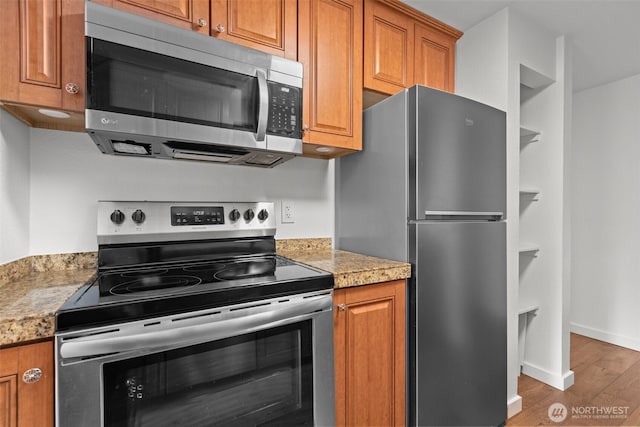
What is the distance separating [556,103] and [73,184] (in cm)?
294

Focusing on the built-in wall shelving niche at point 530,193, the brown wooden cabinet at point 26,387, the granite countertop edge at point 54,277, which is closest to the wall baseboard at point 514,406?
the granite countertop edge at point 54,277

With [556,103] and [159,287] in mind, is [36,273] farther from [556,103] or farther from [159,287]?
[556,103]

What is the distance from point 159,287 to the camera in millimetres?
1021

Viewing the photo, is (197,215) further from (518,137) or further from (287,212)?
(518,137)

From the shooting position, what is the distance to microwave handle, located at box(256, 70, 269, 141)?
1.26m

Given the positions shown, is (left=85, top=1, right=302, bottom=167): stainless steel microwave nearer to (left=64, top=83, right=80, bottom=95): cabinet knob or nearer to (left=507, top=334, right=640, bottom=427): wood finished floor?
(left=64, top=83, right=80, bottom=95): cabinet knob

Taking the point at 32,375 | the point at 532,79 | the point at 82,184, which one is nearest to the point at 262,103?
the point at 82,184

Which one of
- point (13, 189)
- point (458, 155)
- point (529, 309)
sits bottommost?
point (529, 309)

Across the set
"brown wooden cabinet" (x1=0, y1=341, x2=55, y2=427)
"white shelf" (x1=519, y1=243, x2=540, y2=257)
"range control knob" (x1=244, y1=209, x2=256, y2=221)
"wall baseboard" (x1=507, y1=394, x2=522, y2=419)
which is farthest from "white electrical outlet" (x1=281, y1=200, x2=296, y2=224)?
"wall baseboard" (x1=507, y1=394, x2=522, y2=419)

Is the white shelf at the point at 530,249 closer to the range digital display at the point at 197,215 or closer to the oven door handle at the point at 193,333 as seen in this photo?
the oven door handle at the point at 193,333

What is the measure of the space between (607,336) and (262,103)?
381 centimetres

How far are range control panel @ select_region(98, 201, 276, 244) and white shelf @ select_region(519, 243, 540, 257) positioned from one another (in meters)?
1.74

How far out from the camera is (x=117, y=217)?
1.31 m

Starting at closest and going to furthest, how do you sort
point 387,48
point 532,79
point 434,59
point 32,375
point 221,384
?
point 32,375 → point 221,384 → point 387,48 → point 434,59 → point 532,79
